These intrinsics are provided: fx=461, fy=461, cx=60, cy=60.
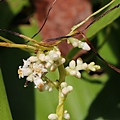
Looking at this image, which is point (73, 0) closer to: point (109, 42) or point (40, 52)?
→ point (109, 42)

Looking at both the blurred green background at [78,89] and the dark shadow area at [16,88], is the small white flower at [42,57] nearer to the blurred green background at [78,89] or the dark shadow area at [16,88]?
the blurred green background at [78,89]

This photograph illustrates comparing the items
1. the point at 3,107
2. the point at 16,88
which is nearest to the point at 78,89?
the point at 16,88

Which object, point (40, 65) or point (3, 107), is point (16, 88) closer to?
point (3, 107)

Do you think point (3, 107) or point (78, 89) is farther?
point (78, 89)

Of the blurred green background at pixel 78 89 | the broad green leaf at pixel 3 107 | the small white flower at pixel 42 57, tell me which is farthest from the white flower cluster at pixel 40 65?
the blurred green background at pixel 78 89

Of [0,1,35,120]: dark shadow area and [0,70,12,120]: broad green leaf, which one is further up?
[0,1,35,120]: dark shadow area

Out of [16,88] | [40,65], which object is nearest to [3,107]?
[40,65]

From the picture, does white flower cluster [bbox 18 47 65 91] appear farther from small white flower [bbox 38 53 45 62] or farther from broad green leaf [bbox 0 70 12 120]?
broad green leaf [bbox 0 70 12 120]

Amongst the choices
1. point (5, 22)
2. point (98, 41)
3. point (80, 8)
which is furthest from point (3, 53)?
point (80, 8)

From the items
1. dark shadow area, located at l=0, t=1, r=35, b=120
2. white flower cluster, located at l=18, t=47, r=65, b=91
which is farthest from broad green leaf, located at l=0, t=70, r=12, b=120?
dark shadow area, located at l=0, t=1, r=35, b=120
